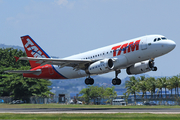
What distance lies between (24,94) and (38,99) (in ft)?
34.7

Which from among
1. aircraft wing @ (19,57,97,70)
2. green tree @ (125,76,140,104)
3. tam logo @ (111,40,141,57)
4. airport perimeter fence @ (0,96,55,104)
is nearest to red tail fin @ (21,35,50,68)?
aircraft wing @ (19,57,97,70)

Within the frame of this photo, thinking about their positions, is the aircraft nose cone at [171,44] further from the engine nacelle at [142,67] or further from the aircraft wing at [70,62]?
the aircraft wing at [70,62]

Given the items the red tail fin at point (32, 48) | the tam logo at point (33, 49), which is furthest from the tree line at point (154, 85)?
the tam logo at point (33, 49)

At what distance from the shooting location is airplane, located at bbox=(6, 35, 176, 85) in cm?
3966

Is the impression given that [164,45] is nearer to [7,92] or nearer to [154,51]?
[154,51]

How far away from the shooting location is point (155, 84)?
367 ft

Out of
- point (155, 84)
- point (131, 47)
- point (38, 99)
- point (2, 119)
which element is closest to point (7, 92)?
point (38, 99)

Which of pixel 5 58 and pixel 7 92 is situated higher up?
pixel 5 58

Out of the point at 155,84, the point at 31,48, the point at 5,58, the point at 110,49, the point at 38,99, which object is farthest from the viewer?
the point at 5,58

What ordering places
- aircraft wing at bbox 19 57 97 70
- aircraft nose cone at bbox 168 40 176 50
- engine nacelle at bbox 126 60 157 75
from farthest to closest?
engine nacelle at bbox 126 60 157 75, aircraft wing at bbox 19 57 97 70, aircraft nose cone at bbox 168 40 176 50

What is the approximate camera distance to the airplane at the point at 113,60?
3966 centimetres

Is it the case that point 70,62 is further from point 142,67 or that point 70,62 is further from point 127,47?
point 142,67

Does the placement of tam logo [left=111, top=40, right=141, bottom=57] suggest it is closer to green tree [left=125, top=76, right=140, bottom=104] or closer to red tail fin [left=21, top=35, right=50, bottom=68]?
red tail fin [left=21, top=35, right=50, bottom=68]

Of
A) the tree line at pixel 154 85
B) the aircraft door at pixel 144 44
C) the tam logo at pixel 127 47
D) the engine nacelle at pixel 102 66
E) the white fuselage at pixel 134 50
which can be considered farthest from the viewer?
the tree line at pixel 154 85
